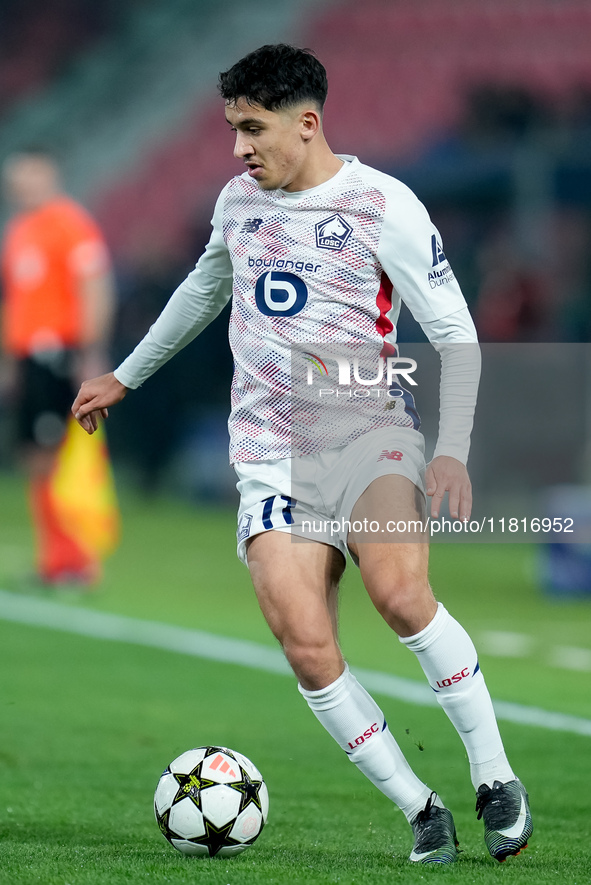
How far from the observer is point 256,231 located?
387cm

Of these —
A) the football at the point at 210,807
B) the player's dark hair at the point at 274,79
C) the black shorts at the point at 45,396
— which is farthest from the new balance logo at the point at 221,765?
the black shorts at the point at 45,396

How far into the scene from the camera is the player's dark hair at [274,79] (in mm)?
3691

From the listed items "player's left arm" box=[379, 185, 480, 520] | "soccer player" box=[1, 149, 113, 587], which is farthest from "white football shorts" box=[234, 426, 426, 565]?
"soccer player" box=[1, 149, 113, 587]

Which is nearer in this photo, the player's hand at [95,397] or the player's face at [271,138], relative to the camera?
the player's face at [271,138]

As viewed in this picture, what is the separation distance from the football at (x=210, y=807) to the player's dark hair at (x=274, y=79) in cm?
175

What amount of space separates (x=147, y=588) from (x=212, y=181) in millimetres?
13264

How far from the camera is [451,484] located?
359cm

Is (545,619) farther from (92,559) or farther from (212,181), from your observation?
(212,181)

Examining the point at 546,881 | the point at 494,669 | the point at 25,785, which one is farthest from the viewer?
the point at 494,669

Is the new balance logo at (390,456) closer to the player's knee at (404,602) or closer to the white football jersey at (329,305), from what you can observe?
the white football jersey at (329,305)

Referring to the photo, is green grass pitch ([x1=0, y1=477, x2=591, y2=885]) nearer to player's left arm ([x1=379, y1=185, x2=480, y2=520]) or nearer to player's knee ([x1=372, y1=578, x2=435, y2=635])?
player's knee ([x1=372, y1=578, x2=435, y2=635])

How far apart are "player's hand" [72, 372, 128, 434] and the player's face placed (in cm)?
81

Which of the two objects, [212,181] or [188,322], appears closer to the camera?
[188,322]

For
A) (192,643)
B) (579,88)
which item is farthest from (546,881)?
(579,88)
